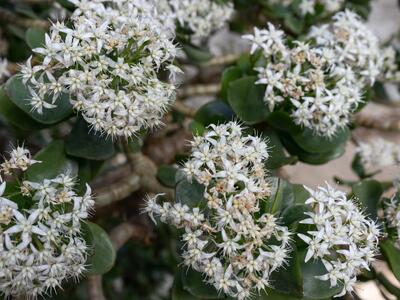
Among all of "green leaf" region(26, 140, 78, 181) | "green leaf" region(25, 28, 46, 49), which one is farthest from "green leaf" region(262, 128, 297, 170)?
"green leaf" region(25, 28, 46, 49)

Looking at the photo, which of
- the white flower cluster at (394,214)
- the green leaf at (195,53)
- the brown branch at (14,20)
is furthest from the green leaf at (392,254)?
the brown branch at (14,20)

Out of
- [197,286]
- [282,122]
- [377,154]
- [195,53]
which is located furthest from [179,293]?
[377,154]

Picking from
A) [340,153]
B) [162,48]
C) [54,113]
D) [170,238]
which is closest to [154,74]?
[162,48]

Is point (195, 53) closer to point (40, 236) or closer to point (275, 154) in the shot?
point (275, 154)

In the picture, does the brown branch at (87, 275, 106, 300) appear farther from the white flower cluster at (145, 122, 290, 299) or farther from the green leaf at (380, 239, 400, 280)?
the green leaf at (380, 239, 400, 280)

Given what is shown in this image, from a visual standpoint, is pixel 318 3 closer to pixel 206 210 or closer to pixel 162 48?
pixel 162 48

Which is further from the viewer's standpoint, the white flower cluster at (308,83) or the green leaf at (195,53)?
the green leaf at (195,53)

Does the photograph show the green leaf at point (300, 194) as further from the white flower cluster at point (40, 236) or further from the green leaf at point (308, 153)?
the white flower cluster at point (40, 236)
